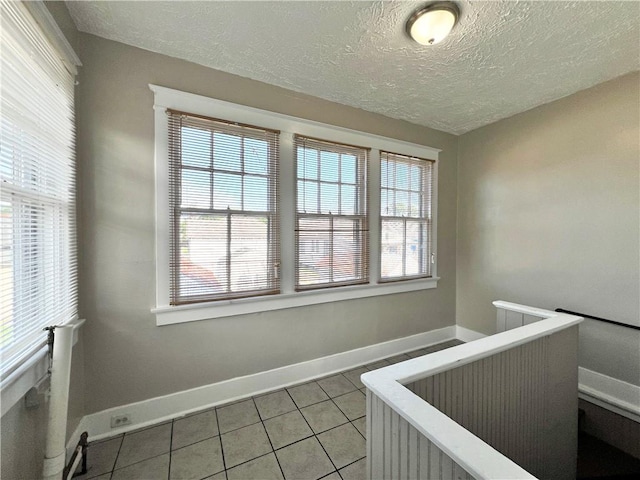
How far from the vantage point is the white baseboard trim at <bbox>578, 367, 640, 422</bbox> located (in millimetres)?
2047

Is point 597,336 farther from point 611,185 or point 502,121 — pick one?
point 502,121

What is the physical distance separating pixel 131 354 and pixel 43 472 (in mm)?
669

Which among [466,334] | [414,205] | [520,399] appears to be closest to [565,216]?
[414,205]

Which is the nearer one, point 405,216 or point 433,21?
point 433,21

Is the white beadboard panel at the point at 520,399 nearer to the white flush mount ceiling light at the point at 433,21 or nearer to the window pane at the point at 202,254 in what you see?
the window pane at the point at 202,254

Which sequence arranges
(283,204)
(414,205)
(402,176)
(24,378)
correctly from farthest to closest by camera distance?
1. (414,205)
2. (402,176)
3. (283,204)
4. (24,378)

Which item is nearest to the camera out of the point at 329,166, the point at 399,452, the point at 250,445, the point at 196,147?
the point at 399,452

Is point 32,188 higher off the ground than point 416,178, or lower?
lower

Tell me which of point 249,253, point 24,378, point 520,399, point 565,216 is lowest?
point 520,399

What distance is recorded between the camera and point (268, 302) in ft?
7.43

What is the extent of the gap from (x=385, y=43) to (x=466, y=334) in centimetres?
343

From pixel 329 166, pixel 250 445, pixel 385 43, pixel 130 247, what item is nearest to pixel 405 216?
pixel 329 166

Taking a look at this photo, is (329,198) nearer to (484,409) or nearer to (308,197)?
(308,197)

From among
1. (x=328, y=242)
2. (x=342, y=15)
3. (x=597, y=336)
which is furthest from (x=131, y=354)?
(x=597, y=336)
